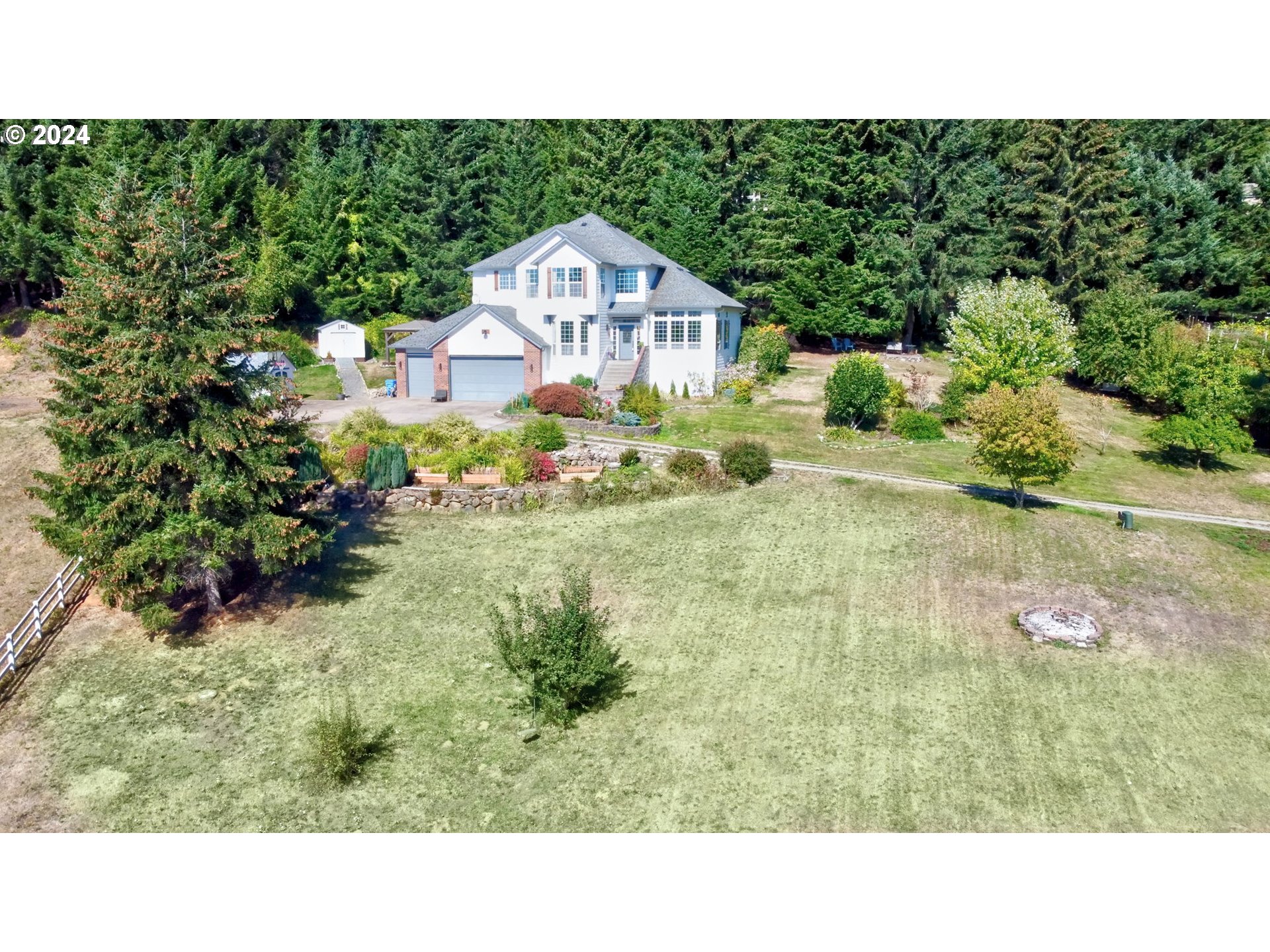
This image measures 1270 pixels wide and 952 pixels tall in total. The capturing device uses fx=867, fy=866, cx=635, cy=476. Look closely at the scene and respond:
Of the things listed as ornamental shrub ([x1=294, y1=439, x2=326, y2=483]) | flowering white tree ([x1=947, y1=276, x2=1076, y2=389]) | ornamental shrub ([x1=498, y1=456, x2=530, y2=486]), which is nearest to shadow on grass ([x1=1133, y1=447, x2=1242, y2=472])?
flowering white tree ([x1=947, y1=276, x2=1076, y2=389])

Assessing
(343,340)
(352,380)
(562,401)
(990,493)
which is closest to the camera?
(990,493)

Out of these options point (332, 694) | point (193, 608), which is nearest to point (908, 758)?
point (332, 694)

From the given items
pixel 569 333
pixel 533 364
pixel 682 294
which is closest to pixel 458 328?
pixel 533 364

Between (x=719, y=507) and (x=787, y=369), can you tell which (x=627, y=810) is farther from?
(x=787, y=369)

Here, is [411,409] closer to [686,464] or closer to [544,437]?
[544,437]

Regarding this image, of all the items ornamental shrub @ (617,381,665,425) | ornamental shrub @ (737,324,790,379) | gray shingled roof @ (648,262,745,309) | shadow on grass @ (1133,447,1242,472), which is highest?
gray shingled roof @ (648,262,745,309)

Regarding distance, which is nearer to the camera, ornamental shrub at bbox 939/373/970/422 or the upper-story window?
ornamental shrub at bbox 939/373/970/422

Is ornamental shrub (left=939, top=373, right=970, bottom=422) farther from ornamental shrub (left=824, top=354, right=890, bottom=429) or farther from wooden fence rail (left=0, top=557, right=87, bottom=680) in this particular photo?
wooden fence rail (left=0, top=557, right=87, bottom=680)

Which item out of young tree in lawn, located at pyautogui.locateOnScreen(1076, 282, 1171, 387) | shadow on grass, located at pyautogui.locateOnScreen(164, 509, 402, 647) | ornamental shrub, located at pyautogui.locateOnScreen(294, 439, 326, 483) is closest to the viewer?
shadow on grass, located at pyautogui.locateOnScreen(164, 509, 402, 647)
